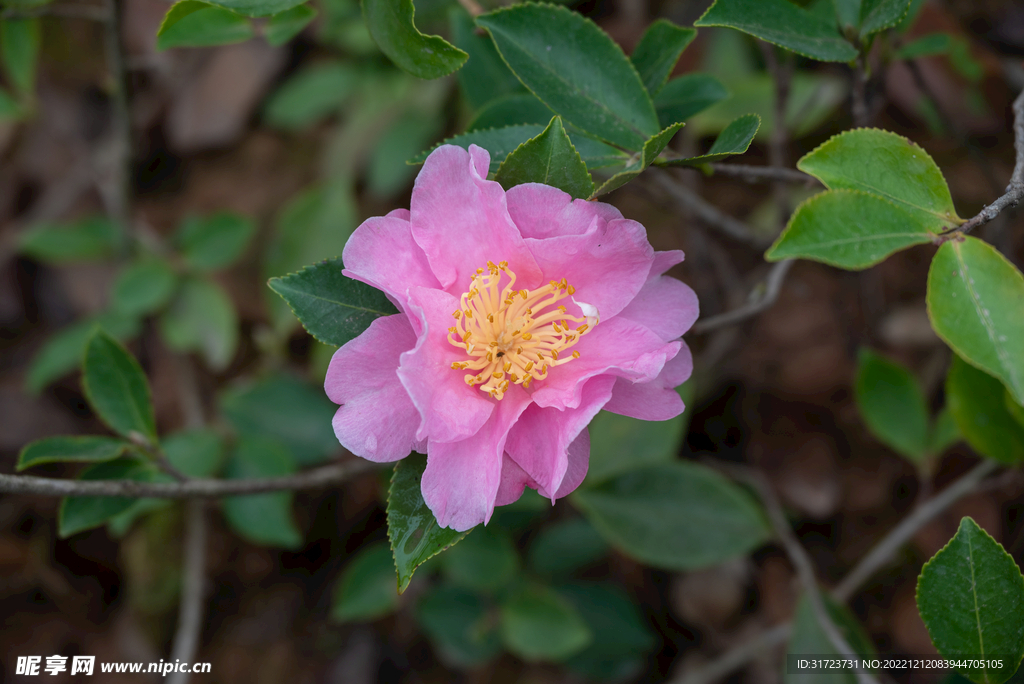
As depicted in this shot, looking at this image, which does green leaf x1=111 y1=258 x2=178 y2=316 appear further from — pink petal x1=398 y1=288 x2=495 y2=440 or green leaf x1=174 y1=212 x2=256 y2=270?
pink petal x1=398 y1=288 x2=495 y2=440

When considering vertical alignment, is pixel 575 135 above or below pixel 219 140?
above

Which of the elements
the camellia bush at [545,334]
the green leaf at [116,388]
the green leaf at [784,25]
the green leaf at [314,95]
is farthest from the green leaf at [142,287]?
the green leaf at [784,25]

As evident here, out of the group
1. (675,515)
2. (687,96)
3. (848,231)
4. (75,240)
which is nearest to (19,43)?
(75,240)

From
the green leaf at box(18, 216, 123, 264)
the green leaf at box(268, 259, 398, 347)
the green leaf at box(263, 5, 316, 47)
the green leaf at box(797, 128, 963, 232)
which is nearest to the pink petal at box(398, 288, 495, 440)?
the green leaf at box(268, 259, 398, 347)

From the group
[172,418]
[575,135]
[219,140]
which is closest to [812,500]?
[575,135]

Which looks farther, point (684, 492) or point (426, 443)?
point (684, 492)

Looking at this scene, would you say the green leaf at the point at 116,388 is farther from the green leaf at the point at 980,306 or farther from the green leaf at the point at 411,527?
the green leaf at the point at 980,306

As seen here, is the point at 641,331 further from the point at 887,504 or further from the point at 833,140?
the point at 887,504
